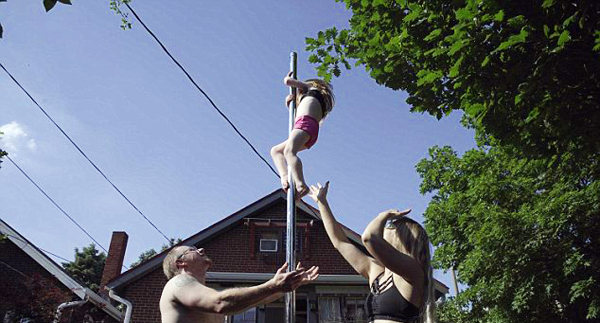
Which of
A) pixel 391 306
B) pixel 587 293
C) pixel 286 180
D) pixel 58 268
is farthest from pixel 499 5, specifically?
pixel 58 268

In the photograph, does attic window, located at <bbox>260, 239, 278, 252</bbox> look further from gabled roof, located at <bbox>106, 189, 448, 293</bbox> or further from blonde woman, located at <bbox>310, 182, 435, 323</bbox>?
blonde woman, located at <bbox>310, 182, 435, 323</bbox>

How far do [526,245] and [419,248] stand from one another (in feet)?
41.6

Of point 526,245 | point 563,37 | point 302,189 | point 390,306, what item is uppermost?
point 526,245

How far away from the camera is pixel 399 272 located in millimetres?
2479

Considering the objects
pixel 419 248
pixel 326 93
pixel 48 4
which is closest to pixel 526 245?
pixel 326 93

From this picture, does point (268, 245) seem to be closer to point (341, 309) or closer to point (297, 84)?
point (341, 309)

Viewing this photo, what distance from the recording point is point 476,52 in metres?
5.48

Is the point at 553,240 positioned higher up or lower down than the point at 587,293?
higher up

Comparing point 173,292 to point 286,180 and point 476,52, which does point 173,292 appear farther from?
point 476,52

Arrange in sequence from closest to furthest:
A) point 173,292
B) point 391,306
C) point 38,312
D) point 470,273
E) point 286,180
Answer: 1. point 391,306
2. point 173,292
3. point 286,180
4. point 38,312
5. point 470,273

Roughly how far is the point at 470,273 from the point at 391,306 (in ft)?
44.4

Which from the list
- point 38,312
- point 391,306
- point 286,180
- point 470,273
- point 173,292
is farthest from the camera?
point 470,273

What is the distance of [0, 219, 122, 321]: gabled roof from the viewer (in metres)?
14.9

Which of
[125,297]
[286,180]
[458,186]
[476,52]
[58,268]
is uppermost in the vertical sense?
[458,186]
